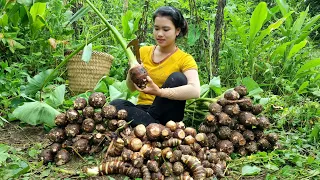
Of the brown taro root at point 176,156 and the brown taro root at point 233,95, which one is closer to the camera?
the brown taro root at point 176,156

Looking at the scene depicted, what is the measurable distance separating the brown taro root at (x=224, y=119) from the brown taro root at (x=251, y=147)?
0.18 meters

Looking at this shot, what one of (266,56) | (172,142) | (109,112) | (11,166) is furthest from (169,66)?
(266,56)

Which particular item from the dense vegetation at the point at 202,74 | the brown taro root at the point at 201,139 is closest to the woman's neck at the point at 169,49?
A: the dense vegetation at the point at 202,74

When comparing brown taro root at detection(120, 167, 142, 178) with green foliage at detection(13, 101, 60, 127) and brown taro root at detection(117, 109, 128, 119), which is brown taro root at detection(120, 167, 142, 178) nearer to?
brown taro root at detection(117, 109, 128, 119)

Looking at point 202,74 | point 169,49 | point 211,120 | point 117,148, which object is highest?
point 169,49

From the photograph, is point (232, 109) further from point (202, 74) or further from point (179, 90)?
point (202, 74)

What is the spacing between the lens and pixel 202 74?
3562 millimetres

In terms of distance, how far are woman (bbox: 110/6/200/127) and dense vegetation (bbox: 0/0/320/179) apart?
0.30 metres

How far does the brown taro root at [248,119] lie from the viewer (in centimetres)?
215

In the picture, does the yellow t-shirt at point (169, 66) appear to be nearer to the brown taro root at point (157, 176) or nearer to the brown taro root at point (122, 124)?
the brown taro root at point (122, 124)

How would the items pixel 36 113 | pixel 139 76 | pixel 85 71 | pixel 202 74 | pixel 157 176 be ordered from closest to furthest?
pixel 157 176 < pixel 139 76 < pixel 36 113 < pixel 85 71 < pixel 202 74

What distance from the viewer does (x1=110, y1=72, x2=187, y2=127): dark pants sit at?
7.02 feet

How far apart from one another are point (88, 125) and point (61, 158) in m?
0.22

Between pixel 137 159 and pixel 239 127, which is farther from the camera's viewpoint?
pixel 239 127
